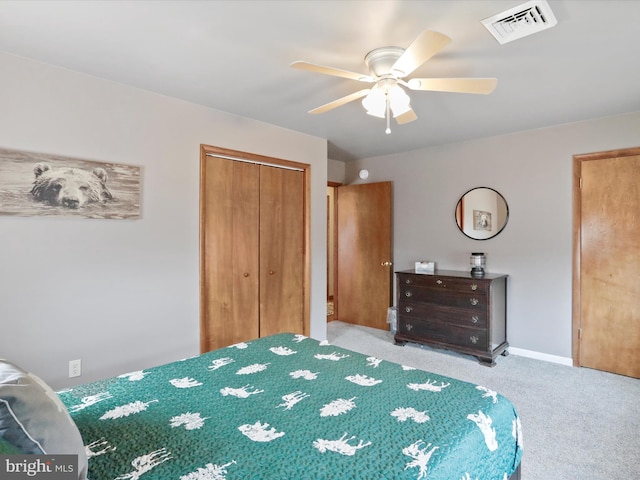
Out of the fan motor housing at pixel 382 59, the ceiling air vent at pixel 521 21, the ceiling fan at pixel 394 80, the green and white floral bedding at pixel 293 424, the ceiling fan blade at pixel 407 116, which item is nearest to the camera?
the green and white floral bedding at pixel 293 424

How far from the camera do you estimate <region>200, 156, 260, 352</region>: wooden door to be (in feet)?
10.5

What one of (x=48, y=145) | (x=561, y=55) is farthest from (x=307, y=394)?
(x=561, y=55)

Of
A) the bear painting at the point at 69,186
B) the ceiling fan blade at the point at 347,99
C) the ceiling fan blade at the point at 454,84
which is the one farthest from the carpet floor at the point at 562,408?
the bear painting at the point at 69,186

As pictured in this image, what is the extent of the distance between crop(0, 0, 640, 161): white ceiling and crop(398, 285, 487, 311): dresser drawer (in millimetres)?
1792

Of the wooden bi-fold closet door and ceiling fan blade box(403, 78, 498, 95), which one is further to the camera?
the wooden bi-fold closet door

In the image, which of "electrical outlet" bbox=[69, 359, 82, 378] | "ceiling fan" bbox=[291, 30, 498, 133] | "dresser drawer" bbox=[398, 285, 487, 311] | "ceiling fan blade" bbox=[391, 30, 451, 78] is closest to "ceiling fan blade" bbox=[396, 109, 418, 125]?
"ceiling fan" bbox=[291, 30, 498, 133]

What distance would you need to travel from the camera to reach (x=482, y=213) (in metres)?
4.13

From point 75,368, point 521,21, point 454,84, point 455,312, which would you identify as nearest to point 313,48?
point 454,84

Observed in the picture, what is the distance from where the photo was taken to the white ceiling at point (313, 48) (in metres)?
1.74

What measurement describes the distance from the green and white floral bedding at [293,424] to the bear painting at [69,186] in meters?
1.37

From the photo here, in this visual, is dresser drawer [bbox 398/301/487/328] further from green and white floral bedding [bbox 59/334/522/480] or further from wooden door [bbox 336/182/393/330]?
green and white floral bedding [bbox 59/334/522/480]

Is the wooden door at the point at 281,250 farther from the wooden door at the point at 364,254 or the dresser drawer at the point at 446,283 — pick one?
the wooden door at the point at 364,254

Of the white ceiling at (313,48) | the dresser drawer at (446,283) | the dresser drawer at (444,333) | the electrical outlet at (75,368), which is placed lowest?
the dresser drawer at (444,333)

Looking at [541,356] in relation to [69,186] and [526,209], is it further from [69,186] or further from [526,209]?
[69,186]
